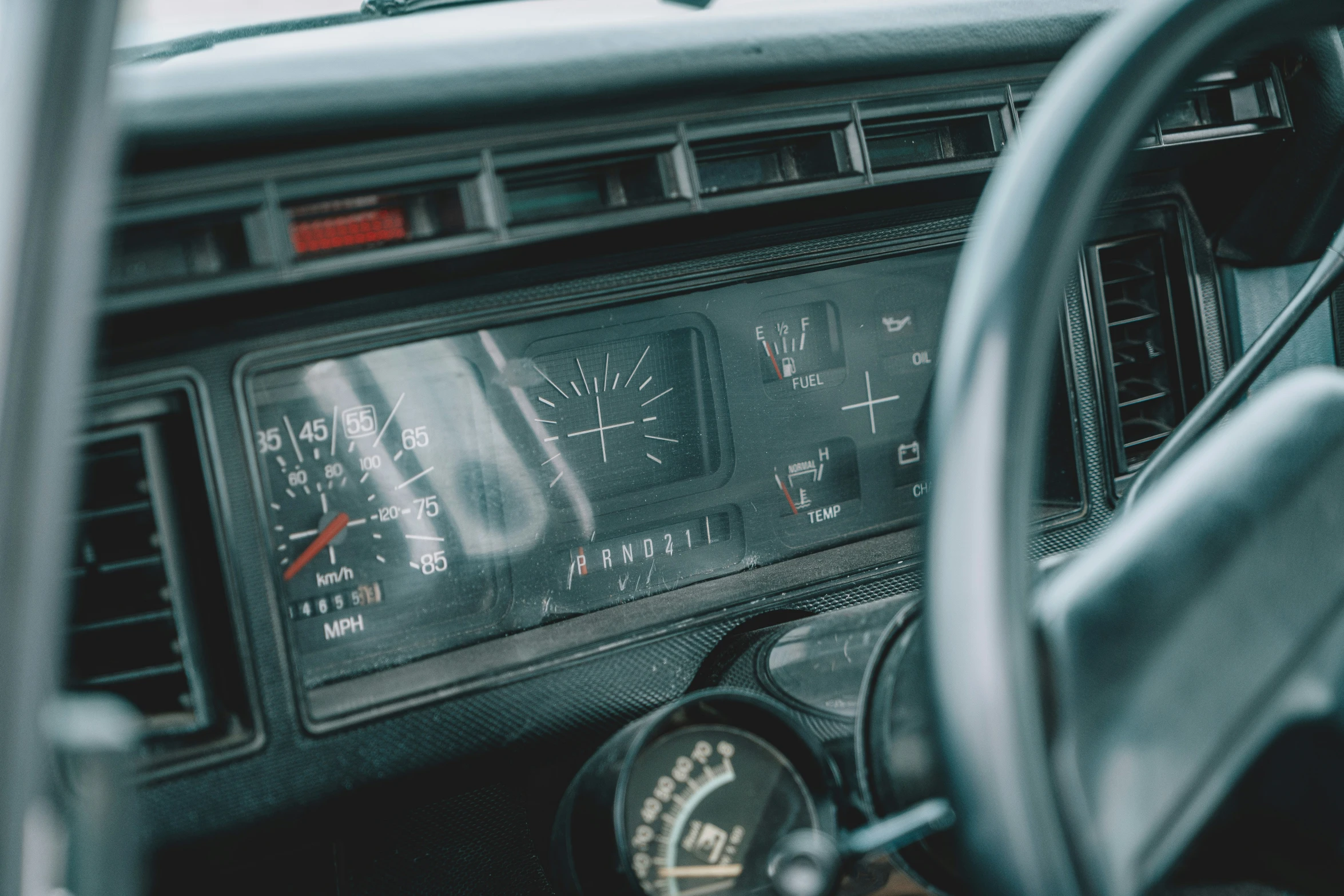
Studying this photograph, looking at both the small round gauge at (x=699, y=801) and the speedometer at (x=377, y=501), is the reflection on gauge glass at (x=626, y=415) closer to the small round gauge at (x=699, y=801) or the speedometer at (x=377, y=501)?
the speedometer at (x=377, y=501)

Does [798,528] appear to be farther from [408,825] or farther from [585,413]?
[408,825]

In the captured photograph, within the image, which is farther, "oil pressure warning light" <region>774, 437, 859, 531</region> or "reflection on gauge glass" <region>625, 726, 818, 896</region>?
"oil pressure warning light" <region>774, 437, 859, 531</region>

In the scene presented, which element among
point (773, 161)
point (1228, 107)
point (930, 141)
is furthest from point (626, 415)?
point (1228, 107)

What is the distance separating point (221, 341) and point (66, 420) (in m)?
0.70

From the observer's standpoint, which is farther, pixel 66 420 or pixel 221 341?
pixel 221 341

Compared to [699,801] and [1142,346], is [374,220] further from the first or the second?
[1142,346]

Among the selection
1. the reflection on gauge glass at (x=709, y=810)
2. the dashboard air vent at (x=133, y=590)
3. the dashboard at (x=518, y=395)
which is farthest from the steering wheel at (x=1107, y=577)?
the dashboard air vent at (x=133, y=590)

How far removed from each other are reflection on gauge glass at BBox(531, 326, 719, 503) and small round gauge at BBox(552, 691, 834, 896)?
0.47 metres

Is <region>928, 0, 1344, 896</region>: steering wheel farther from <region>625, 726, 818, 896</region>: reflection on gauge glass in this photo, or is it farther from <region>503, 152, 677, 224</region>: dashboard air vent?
<region>503, 152, 677, 224</region>: dashboard air vent

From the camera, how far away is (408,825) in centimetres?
163

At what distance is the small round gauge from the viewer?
3.89 feet

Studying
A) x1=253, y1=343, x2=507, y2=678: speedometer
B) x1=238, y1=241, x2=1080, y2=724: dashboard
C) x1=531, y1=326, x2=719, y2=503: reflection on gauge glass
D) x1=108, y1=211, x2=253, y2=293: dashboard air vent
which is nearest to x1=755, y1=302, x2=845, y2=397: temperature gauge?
x1=238, y1=241, x2=1080, y2=724: dashboard

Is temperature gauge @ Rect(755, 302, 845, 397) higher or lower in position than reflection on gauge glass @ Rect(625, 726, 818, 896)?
higher

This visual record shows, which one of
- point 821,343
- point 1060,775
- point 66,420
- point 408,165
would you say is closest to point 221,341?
point 408,165
